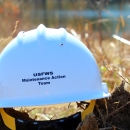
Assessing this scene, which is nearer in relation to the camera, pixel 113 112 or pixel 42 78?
pixel 42 78

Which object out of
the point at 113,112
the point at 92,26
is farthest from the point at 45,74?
the point at 92,26

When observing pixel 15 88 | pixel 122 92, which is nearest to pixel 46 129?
pixel 15 88

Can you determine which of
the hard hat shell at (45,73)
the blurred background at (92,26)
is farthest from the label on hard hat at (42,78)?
the blurred background at (92,26)

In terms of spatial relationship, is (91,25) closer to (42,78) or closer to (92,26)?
(92,26)

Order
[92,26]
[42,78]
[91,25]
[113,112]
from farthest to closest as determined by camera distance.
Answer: [92,26]
[91,25]
[113,112]
[42,78]

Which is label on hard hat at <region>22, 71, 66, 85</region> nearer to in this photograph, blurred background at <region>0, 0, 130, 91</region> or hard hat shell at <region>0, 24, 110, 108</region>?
hard hat shell at <region>0, 24, 110, 108</region>

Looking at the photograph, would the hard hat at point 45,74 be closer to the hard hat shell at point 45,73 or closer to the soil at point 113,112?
the hard hat shell at point 45,73
